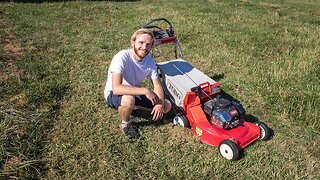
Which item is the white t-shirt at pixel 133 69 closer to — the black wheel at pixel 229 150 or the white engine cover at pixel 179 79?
the white engine cover at pixel 179 79

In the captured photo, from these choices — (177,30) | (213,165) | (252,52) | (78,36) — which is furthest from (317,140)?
(78,36)

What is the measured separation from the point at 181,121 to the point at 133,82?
A: 3.54 ft

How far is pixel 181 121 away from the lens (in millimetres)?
5191

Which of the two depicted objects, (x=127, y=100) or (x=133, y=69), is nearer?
(x=127, y=100)

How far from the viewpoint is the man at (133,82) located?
4.59 metres

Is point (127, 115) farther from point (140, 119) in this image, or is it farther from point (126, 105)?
point (140, 119)

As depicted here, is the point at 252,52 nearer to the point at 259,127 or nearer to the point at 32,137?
the point at 259,127

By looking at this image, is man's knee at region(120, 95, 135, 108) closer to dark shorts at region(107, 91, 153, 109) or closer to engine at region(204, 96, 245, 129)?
dark shorts at region(107, 91, 153, 109)

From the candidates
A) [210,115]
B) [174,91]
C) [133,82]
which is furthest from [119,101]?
[210,115]

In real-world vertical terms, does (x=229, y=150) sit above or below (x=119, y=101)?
below

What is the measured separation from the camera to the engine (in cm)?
455

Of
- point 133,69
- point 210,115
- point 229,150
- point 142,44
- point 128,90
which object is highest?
point 142,44

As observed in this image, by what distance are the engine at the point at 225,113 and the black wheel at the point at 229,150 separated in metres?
0.30

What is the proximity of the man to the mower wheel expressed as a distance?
30 cm
